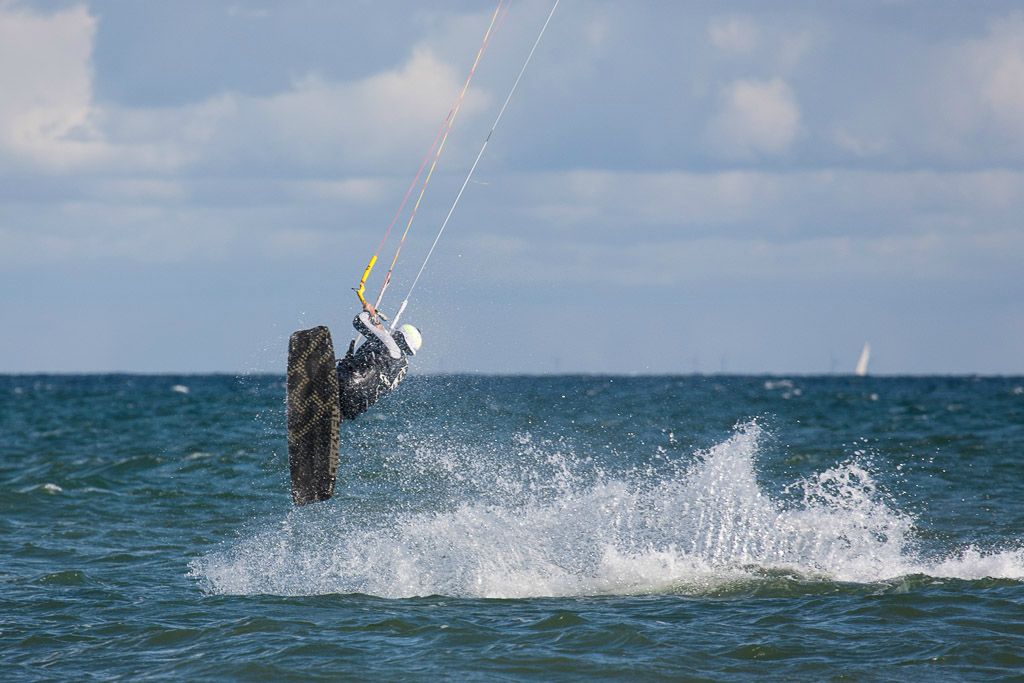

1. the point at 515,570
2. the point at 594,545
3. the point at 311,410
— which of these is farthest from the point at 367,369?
the point at 594,545

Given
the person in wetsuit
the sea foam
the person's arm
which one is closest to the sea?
the sea foam

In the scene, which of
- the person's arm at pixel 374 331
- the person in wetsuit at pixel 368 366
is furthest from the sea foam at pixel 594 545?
the person's arm at pixel 374 331

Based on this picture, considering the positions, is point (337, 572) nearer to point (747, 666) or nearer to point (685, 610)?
point (685, 610)

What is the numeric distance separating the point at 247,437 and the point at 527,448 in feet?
25.6

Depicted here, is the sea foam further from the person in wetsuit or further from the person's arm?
the person's arm

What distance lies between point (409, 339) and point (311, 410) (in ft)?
4.07

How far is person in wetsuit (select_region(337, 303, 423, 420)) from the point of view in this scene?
38.1 feet

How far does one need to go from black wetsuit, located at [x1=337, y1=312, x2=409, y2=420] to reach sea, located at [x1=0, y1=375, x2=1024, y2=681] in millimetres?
1769

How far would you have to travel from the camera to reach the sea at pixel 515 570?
9.23 metres

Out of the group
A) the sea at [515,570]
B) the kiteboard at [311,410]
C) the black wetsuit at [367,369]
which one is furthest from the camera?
the black wetsuit at [367,369]

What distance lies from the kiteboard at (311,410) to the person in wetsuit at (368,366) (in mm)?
207

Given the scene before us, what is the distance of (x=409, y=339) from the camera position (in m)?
12.1

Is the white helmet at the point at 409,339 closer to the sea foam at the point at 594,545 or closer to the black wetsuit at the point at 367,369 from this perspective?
the black wetsuit at the point at 367,369

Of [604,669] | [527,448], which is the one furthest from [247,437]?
[604,669]
